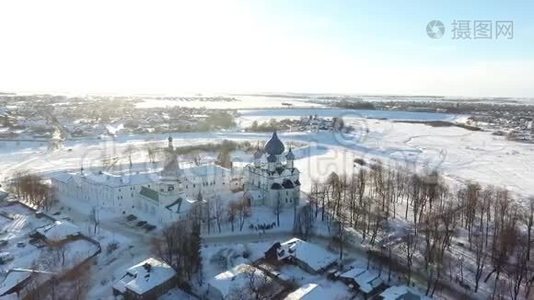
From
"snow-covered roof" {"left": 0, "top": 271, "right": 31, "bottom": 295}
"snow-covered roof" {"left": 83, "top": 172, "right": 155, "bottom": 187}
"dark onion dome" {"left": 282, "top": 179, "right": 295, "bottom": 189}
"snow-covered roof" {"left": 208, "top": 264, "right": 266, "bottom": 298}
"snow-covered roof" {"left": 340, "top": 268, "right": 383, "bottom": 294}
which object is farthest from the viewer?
"snow-covered roof" {"left": 83, "top": 172, "right": 155, "bottom": 187}

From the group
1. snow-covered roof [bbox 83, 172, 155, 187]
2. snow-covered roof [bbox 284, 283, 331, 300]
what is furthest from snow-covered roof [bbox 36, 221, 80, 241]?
snow-covered roof [bbox 284, 283, 331, 300]

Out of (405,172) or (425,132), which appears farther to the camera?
(425,132)

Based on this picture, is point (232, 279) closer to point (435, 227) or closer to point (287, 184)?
Result: point (435, 227)

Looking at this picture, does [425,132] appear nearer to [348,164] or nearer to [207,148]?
[348,164]

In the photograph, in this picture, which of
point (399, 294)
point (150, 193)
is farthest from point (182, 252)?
point (399, 294)

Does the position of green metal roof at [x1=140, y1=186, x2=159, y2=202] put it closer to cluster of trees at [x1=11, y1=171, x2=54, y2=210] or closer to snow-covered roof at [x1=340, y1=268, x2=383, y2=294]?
cluster of trees at [x1=11, y1=171, x2=54, y2=210]

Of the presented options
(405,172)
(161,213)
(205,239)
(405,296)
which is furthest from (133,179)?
(405,172)
